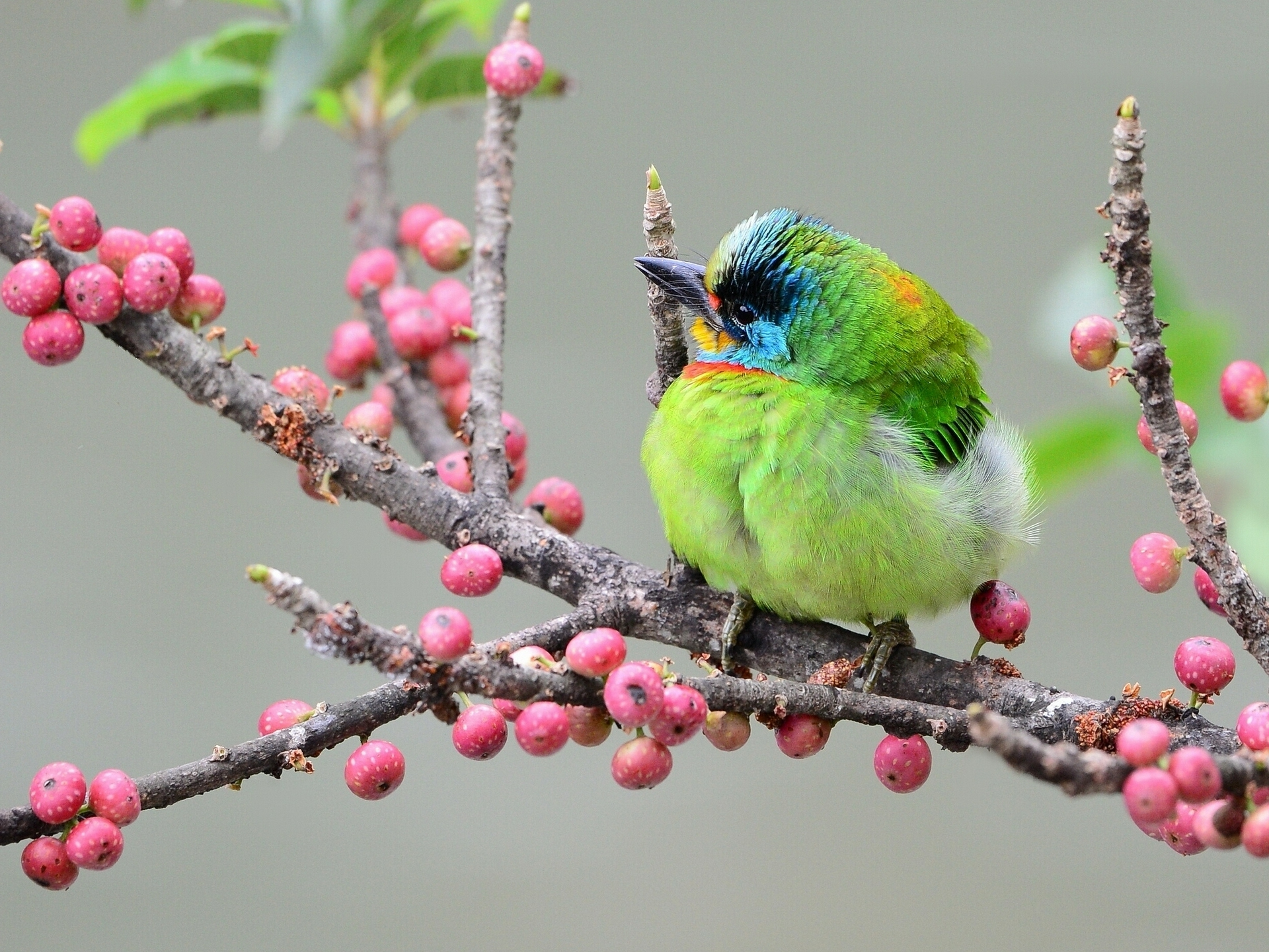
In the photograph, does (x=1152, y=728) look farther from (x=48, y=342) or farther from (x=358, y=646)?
(x=48, y=342)

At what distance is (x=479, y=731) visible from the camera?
0.87 metres

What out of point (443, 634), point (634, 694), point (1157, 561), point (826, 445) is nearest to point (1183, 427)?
point (1157, 561)

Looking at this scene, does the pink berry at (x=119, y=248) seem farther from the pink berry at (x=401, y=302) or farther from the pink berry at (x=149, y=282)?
the pink berry at (x=401, y=302)

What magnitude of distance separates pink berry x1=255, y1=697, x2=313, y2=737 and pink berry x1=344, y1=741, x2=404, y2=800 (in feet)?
0.17

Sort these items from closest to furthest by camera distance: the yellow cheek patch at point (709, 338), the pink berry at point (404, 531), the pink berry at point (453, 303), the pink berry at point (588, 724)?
the pink berry at point (588, 724)
the pink berry at point (404, 531)
the yellow cheek patch at point (709, 338)
the pink berry at point (453, 303)

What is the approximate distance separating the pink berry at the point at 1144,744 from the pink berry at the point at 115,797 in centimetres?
65

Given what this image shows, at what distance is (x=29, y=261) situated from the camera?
1099 millimetres

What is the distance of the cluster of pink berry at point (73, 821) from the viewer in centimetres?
85

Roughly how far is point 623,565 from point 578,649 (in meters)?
0.35

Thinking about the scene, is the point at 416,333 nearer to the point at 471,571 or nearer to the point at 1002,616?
the point at 471,571

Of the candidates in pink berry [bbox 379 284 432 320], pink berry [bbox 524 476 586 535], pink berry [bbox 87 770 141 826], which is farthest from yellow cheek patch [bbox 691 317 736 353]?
pink berry [bbox 87 770 141 826]

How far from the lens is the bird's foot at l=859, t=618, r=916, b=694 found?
1122 millimetres


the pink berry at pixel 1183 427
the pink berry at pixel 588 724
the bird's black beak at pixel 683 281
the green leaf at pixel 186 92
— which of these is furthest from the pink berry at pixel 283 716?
the green leaf at pixel 186 92

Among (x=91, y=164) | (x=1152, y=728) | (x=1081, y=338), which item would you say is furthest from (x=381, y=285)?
(x=1152, y=728)
